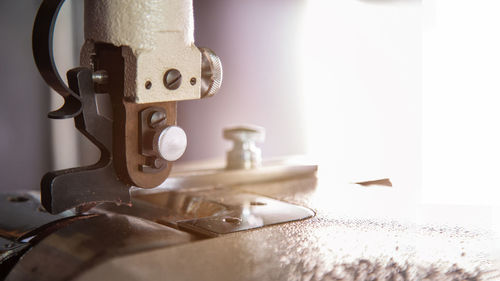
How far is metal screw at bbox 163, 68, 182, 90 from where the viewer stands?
0.70m

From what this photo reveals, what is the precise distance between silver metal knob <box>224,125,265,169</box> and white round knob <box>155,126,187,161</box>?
0.40m

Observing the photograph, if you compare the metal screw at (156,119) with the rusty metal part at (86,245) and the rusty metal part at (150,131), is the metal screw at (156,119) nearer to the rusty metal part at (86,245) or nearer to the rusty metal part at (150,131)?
the rusty metal part at (150,131)

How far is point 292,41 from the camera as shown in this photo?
247 cm

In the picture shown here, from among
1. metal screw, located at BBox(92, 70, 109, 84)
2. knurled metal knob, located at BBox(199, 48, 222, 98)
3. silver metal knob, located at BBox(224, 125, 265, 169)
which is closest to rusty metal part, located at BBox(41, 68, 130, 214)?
metal screw, located at BBox(92, 70, 109, 84)

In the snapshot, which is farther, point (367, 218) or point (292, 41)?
point (292, 41)

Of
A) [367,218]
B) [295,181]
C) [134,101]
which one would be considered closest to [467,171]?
[295,181]

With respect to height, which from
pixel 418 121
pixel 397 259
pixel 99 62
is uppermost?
pixel 99 62

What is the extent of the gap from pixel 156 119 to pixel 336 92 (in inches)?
59.1

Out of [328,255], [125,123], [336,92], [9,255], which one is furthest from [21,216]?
[336,92]

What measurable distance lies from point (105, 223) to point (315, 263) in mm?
254

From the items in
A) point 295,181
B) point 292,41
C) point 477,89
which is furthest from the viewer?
point 292,41

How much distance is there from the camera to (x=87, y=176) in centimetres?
70

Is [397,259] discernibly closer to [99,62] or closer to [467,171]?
[99,62]

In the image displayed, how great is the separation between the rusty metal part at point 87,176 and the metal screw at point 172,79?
0.08 m
